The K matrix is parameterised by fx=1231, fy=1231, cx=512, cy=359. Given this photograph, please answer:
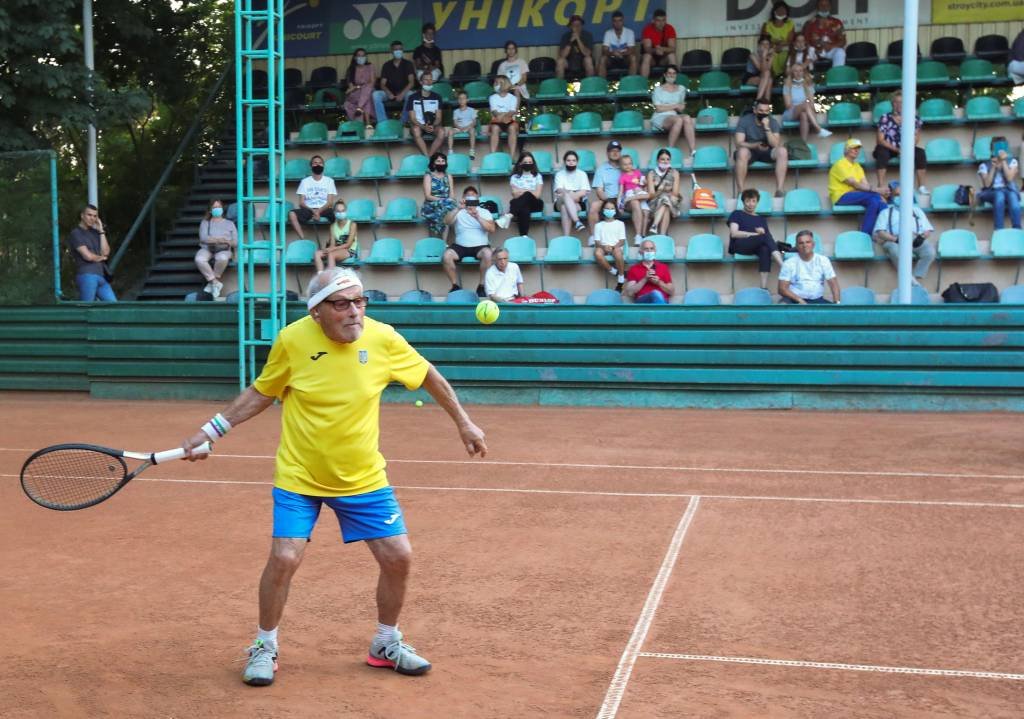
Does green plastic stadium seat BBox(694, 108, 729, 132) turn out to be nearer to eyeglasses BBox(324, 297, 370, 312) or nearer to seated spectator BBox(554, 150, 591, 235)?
seated spectator BBox(554, 150, 591, 235)

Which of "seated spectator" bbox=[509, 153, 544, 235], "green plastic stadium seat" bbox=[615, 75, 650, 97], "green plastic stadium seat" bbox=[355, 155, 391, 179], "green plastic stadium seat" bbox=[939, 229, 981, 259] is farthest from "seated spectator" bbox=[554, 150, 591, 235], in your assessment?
"green plastic stadium seat" bbox=[939, 229, 981, 259]

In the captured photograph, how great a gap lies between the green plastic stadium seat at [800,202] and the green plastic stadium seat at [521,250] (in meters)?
3.95

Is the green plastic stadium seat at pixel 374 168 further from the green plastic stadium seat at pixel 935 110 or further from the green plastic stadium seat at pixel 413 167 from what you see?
the green plastic stadium seat at pixel 935 110

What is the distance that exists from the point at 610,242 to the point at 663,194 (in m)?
1.36

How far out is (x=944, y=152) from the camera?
65.0ft

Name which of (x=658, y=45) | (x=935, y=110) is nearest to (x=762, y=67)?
(x=658, y=45)

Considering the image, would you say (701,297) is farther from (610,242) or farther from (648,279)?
(610,242)

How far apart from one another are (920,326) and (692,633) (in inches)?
390

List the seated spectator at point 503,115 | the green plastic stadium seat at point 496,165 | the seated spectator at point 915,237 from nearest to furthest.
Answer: the seated spectator at point 915,237 → the green plastic stadium seat at point 496,165 → the seated spectator at point 503,115

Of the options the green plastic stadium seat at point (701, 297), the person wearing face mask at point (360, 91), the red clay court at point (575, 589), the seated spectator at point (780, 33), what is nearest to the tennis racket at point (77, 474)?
the red clay court at point (575, 589)

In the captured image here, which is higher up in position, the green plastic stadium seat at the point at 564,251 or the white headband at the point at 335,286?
the green plastic stadium seat at the point at 564,251

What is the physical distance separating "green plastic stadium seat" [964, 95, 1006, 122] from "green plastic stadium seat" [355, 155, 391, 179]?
9.90 meters

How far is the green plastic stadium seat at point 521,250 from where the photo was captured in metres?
19.0

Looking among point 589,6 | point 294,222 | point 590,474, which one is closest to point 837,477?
point 590,474
